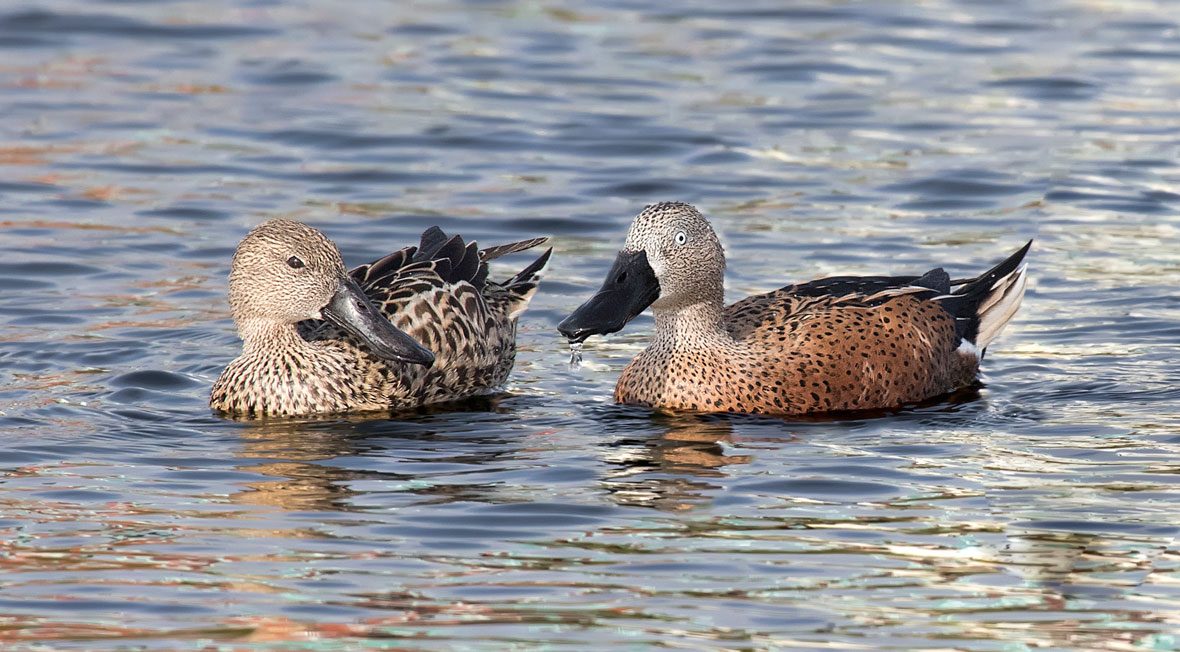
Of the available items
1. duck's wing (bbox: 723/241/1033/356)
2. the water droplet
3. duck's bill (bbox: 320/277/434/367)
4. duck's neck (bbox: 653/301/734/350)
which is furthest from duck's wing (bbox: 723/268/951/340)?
duck's bill (bbox: 320/277/434/367)

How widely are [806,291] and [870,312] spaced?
355 mm

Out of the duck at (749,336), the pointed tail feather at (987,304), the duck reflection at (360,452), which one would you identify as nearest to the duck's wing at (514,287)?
the duck reflection at (360,452)

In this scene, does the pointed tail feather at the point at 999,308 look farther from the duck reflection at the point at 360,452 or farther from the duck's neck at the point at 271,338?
the duck's neck at the point at 271,338

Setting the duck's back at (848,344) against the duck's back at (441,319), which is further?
the duck's back at (441,319)

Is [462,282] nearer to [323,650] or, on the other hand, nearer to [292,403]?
[292,403]

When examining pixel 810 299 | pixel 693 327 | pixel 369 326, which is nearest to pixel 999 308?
pixel 810 299

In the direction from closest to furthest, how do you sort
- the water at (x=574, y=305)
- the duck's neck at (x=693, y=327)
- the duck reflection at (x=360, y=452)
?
the water at (x=574, y=305)
the duck reflection at (x=360, y=452)
the duck's neck at (x=693, y=327)

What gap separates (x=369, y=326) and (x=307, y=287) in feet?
1.12

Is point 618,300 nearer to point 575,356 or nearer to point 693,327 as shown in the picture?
point 693,327

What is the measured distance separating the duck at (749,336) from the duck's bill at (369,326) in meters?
0.69

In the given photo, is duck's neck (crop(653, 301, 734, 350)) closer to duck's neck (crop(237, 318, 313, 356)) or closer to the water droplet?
the water droplet

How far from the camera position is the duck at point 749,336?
1004cm

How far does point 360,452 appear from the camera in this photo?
9352mm

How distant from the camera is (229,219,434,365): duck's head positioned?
10.0 metres
